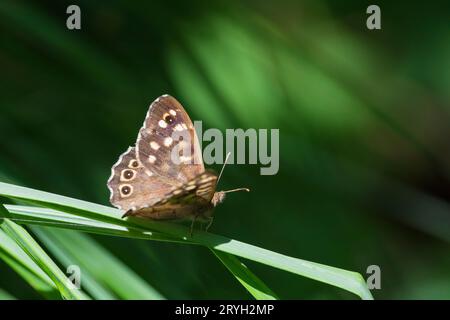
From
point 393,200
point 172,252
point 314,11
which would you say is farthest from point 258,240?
point 314,11

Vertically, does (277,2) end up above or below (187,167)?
above

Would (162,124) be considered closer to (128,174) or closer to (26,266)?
(128,174)

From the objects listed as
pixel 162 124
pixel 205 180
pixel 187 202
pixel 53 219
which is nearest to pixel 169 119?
pixel 162 124

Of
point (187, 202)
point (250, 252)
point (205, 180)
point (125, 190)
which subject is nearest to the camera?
point (250, 252)

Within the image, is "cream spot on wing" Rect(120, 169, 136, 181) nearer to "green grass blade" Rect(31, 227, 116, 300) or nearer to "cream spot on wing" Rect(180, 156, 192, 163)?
"cream spot on wing" Rect(180, 156, 192, 163)

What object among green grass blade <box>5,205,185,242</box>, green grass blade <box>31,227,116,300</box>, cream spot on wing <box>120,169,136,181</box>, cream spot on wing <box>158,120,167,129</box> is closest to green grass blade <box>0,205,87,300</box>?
green grass blade <box>5,205,185,242</box>
